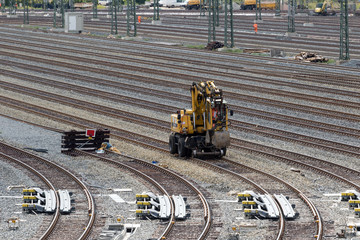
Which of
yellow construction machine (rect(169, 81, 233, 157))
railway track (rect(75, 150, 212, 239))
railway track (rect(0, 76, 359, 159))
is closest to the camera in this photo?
railway track (rect(75, 150, 212, 239))

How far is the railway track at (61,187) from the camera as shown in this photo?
15.9 metres

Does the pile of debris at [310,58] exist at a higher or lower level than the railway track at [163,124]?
higher

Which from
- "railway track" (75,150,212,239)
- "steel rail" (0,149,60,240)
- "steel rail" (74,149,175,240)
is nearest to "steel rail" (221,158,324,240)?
"railway track" (75,150,212,239)

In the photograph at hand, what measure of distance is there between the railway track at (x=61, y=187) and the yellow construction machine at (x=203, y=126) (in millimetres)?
4565

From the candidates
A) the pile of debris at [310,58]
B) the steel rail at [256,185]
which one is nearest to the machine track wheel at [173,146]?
the steel rail at [256,185]

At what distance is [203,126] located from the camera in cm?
2561

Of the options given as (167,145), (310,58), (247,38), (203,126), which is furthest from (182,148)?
(247,38)

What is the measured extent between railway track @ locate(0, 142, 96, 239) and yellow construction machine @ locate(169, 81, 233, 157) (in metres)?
4.57

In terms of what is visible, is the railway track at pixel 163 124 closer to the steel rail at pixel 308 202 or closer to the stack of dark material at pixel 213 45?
the steel rail at pixel 308 202

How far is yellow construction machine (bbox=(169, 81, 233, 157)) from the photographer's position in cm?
2398

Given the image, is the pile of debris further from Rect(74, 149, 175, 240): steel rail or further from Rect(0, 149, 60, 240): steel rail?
Rect(0, 149, 60, 240): steel rail

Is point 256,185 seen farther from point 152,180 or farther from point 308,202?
point 152,180

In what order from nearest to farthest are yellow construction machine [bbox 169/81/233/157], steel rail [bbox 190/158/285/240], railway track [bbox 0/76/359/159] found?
steel rail [bbox 190/158/285/240] → yellow construction machine [bbox 169/81/233/157] → railway track [bbox 0/76/359/159]

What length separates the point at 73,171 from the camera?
23312 mm
